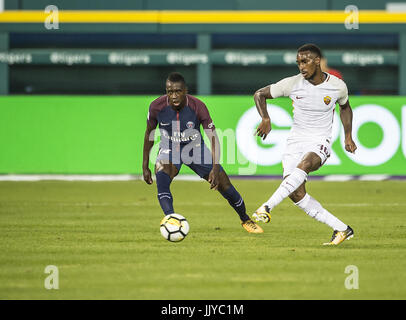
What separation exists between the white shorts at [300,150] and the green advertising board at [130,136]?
874 centimetres

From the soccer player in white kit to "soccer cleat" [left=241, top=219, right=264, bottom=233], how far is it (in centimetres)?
130

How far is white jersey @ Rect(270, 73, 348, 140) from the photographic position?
33.7 feet

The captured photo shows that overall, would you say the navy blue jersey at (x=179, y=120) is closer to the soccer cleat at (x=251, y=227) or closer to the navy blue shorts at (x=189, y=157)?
the navy blue shorts at (x=189, y=157)

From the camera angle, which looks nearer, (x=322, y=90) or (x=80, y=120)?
(x=322, y=90)

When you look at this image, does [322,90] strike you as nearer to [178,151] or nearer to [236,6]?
[178,151]

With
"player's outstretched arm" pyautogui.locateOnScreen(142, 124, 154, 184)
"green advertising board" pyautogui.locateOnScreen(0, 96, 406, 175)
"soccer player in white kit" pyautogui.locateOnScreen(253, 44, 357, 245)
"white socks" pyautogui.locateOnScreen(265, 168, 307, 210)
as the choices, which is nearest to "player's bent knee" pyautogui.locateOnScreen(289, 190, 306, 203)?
"soccer player in white kit" pyautogui.locateOnScreen(253, 44, 357, 245)

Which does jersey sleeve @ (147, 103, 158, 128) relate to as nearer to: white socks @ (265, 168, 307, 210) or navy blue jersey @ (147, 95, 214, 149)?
navy blue jersey @ (147, 95, 214, 149)

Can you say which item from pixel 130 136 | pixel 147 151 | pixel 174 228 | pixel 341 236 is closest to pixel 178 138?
pixel 147 151

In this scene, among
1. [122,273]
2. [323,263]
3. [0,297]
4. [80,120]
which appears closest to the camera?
[0,297]

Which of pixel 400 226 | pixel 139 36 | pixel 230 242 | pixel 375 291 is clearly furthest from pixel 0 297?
pixel 139 36

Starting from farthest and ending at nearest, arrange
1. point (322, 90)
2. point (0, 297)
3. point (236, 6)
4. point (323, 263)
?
point (236, 6)
point (322, 90)
point (323, 263)
point (0, 297)

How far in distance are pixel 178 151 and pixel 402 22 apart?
15.3 meters

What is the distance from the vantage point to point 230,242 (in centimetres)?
1051

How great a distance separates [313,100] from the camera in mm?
10289
